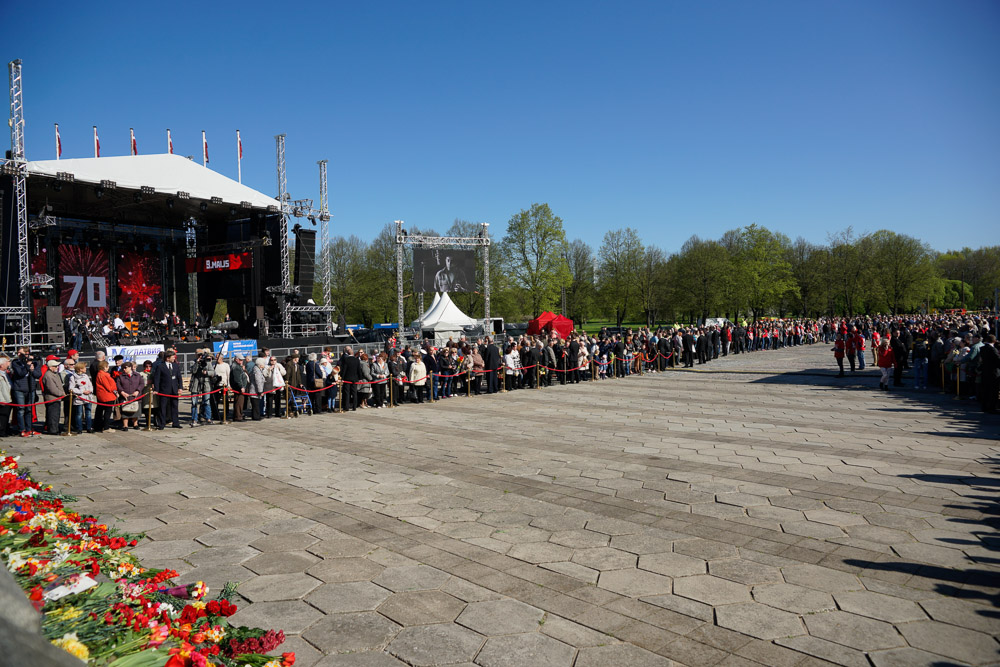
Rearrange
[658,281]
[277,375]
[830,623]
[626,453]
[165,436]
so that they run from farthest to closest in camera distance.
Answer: [658,281], [277,375], [165,436], [626,453], [830,623]

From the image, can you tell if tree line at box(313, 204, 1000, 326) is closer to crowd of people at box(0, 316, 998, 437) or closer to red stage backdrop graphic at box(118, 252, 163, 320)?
red stage backdrop graphic at box(118, 252, 163, 320)

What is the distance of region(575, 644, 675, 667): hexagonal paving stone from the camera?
338 cm

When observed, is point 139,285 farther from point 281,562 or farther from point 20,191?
point 281,562

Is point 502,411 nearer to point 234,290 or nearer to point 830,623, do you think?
point 830,623

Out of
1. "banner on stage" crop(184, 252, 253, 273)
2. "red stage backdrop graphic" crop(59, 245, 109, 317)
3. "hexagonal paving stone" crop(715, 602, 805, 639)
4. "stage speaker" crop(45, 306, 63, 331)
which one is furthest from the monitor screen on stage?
"hexagonal paving stone" crop(715, 602, 805, 639)

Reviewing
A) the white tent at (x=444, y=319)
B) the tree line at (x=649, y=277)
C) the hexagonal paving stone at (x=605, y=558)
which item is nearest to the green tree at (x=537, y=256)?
the tree line at (x=649, y=277)

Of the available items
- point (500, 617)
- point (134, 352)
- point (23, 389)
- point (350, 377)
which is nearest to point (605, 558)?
point (500, 617)

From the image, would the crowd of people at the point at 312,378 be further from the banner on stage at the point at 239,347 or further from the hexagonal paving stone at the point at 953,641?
the hexagonal paving stone at the point at 953,641

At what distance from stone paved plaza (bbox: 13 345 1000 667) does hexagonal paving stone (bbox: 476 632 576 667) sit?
0.01 meters

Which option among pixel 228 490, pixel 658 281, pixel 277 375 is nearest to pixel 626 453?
pixel 228 490

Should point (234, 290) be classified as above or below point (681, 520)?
above

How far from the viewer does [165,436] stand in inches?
441

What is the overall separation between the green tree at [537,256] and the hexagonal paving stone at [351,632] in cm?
4245

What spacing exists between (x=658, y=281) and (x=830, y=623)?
48917 mm
